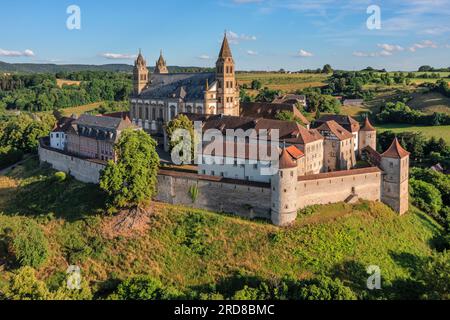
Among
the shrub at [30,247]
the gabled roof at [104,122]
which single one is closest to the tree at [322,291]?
the shrub at [30,247]

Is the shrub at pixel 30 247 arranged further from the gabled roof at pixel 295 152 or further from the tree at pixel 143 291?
the gabled roof at pixel 295 152

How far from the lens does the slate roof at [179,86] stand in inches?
2757

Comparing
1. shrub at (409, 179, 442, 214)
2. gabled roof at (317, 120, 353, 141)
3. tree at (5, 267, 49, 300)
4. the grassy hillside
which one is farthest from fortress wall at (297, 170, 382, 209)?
tree at (5, 267, 49, 300)

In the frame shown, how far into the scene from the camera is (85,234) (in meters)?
47.9

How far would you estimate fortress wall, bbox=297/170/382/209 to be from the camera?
4667 cm

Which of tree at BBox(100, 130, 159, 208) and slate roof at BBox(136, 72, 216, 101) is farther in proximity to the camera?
slate roof at BBox(136, 72, 216, 101)

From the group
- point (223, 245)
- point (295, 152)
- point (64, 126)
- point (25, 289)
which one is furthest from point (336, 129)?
point (64, 126)

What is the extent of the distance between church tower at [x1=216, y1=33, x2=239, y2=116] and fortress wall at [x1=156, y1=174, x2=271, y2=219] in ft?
71.7

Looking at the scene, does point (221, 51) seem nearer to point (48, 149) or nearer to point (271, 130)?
point (271, 130)

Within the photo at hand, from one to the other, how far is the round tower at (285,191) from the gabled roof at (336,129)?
10543 millimetres

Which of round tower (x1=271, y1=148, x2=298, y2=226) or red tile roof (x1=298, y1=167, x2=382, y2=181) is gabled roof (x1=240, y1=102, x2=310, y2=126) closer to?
red tile roof (x1=298, y1=167, x2=382, y2=181)

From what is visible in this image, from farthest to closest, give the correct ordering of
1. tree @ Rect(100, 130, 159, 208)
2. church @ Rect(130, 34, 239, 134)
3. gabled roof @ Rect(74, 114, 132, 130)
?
church @ Rect(130, 34, 239, 134) < gabled roof @ Rect(74, 114, 132, 130) < tree @ Rect(100, 130, 159, 208)

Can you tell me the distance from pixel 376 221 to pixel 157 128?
Answer: 38.1 meters

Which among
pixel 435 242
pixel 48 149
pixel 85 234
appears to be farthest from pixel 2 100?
pixel 435 242
